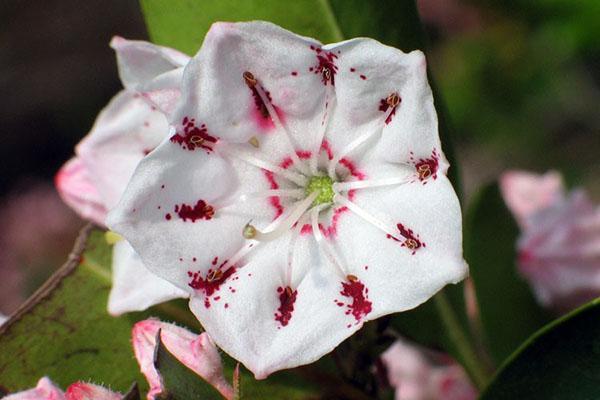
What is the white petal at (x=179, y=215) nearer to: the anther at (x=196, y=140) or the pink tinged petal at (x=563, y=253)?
the anther at (x=196, y=140)

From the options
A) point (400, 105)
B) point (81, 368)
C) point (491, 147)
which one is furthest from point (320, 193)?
point (491, 147)

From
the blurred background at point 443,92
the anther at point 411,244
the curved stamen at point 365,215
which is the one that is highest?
the anther at point 411,244

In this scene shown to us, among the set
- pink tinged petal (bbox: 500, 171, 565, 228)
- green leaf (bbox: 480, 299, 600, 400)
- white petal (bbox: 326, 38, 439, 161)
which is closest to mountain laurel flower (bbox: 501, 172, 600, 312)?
pink tinged petal (bbox: 500, 171, 565, 228)

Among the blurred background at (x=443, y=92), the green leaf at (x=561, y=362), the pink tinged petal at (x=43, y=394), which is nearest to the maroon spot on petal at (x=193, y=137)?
the pink tinged petal at (x=43, y=394)

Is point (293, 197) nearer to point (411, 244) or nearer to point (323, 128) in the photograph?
point (323, 128)

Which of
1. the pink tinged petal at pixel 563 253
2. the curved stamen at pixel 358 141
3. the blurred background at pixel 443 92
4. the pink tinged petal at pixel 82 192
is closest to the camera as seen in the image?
the curved stamen at pixel 358 141
